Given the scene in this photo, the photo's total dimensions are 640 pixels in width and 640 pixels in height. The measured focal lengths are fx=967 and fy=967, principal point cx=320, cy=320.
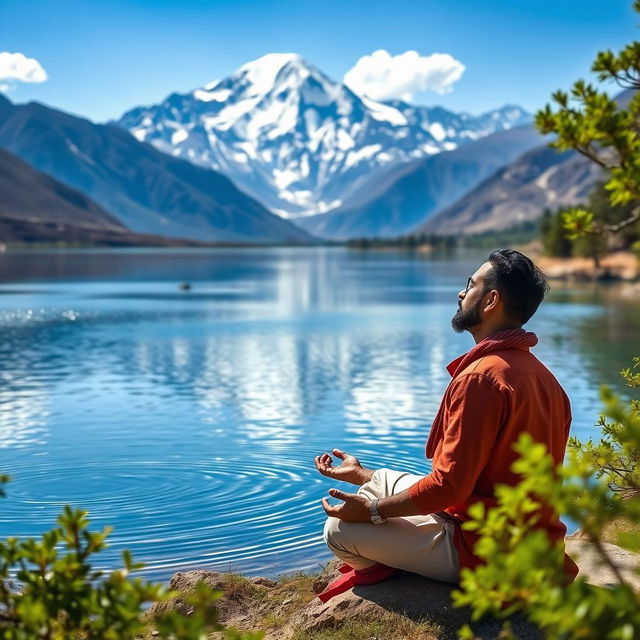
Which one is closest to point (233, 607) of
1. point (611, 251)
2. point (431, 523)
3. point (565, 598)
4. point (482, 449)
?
point (431, 523)

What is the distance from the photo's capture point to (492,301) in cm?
596

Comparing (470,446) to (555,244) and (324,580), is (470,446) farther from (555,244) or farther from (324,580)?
(555,244)

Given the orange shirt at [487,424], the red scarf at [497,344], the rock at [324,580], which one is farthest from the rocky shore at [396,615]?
the red scarf at [497,344]

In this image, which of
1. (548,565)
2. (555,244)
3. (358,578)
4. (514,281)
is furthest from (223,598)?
(555,244)

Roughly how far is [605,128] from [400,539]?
10.3ft

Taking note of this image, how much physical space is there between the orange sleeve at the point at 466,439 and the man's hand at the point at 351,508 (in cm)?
57

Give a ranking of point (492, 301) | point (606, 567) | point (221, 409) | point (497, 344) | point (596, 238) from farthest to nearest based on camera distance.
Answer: point (596, 238)
point (221, 409)
point (606, 567)
point (492, 301)
point (497, 344)

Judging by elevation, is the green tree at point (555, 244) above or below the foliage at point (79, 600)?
above

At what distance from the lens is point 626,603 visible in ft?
8.92

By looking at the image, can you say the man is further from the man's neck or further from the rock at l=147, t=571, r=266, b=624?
the rock at l=147, t=571, r=266, b=624

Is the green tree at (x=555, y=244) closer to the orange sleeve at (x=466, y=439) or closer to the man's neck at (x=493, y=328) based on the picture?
the man's neck at (x=493, y=328)

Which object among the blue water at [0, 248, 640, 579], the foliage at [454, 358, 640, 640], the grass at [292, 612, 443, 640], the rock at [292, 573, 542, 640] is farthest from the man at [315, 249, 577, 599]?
the blue water at [0, 248, 640, 579]

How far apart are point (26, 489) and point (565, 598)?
12.5 metres

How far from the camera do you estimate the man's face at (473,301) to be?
5996 mm
